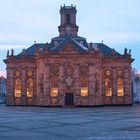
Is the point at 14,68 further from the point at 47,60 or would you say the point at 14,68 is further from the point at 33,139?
the point at 33,139

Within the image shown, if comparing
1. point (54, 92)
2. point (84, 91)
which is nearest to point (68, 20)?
point (54, 92)

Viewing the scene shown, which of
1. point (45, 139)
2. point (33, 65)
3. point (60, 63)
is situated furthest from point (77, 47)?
point (45, 139)

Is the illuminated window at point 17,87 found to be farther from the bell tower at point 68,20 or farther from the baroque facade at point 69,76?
the bell tower at point 68,20

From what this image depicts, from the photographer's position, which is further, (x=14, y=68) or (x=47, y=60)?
(x=14, y=68)

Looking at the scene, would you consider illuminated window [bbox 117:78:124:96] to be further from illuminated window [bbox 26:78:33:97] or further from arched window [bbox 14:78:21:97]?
arched window [bbox 14:78:21:97]

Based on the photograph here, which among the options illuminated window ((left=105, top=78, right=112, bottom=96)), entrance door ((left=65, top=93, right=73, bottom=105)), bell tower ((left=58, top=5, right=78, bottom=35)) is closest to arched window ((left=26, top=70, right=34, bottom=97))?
Answer: entrance door ((left=65, top=93, right=73, bottom=105))

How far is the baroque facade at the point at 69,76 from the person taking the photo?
81750 millimetres

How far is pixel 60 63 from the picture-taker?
81875mm

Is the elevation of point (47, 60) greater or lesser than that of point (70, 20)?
lesser

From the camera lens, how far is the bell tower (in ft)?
332

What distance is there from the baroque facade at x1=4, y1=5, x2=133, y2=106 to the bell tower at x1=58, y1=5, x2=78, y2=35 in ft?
15.4

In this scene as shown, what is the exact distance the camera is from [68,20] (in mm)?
101875

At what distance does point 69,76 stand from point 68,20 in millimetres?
24312

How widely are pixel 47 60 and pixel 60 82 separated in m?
5.24
